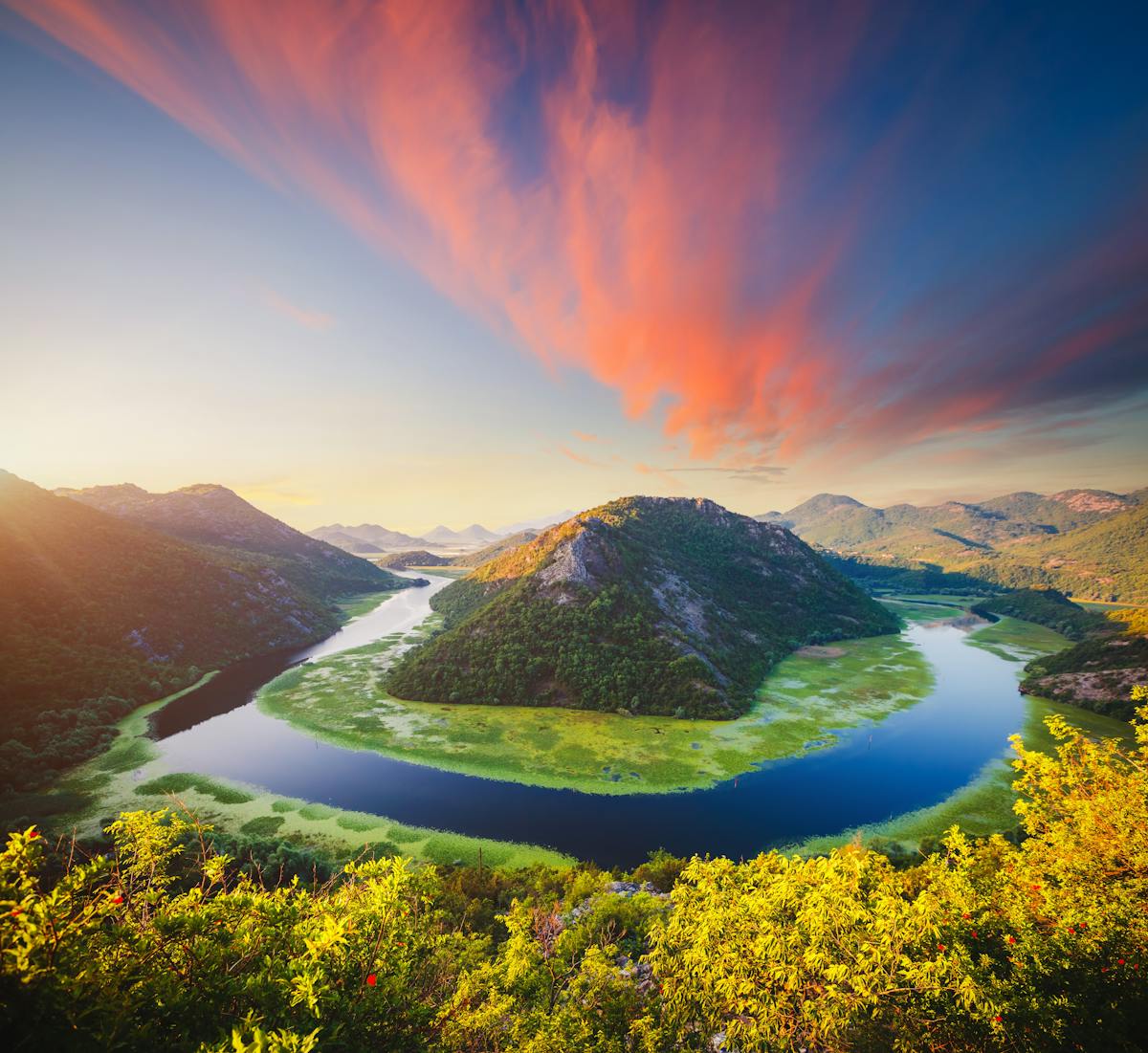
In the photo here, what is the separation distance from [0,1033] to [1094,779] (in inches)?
1483

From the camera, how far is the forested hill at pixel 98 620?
7431 cm

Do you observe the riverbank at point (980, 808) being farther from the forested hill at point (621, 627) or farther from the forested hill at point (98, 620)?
the forested hill at point (98, 620)

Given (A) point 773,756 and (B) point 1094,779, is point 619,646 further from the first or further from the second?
(B) point 1094,779

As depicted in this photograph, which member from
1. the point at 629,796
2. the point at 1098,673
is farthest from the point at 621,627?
the point at 1098,673

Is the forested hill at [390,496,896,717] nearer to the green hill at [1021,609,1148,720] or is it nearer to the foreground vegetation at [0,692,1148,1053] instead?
the green hill at [1021,609,1148,720]

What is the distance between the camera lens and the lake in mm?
56031

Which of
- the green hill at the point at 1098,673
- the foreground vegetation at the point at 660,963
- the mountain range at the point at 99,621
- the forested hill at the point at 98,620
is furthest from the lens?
the green hill at the point at 1098,673

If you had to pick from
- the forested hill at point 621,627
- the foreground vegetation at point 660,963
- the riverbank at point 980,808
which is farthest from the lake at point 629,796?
the foreground vegetation at point 660,963

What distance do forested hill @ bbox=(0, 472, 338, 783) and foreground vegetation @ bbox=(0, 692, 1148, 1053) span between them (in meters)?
84.4

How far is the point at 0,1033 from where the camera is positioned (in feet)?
23.5

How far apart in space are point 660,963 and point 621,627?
9080cm

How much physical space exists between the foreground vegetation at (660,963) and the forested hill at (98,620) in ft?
277

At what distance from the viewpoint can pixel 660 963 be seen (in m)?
18.4

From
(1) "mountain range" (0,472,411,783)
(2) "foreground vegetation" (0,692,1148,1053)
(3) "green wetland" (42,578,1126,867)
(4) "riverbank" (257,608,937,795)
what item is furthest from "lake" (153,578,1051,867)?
(2) "foreground vegetation" (0,692,1148,1053)
